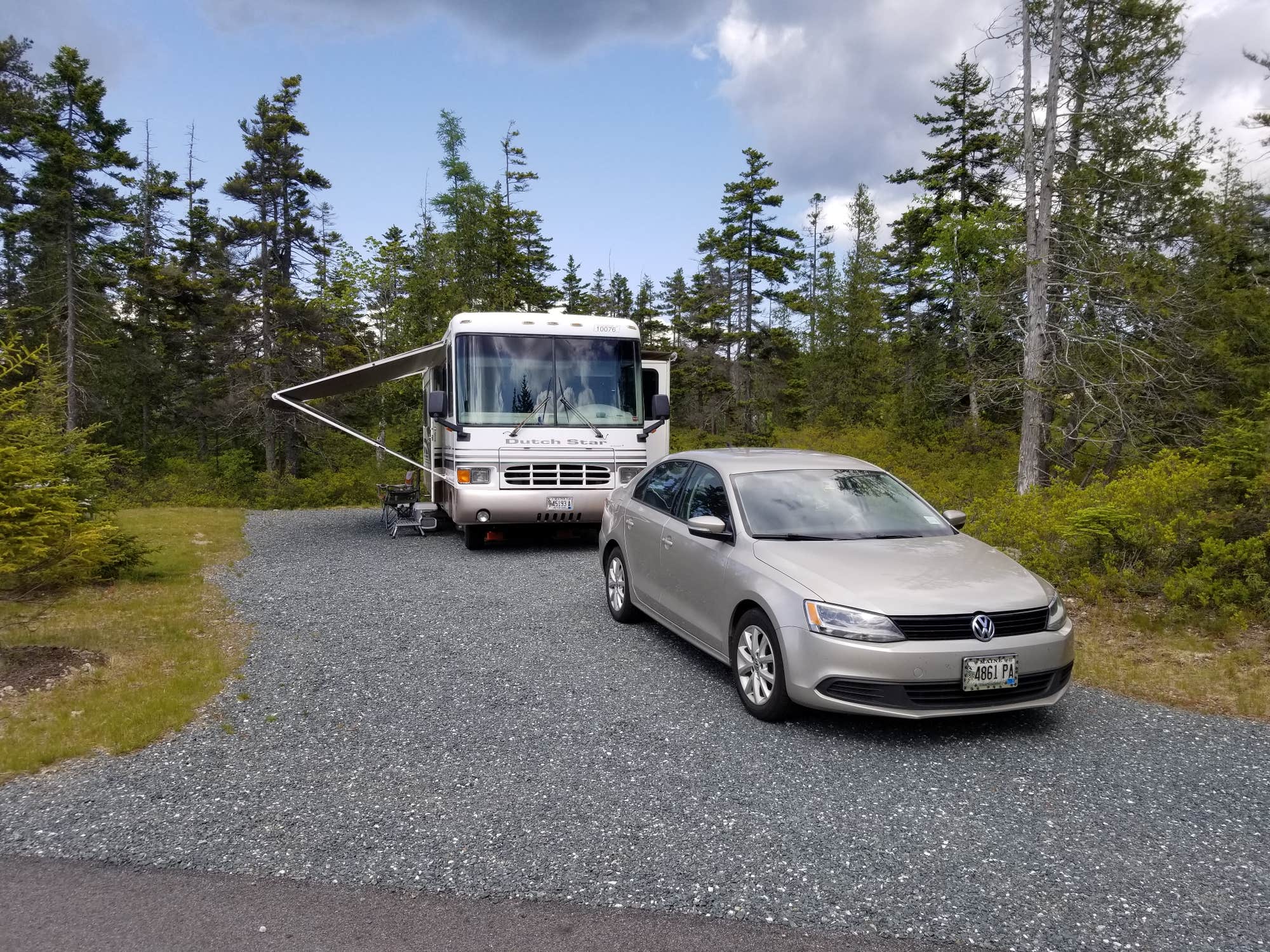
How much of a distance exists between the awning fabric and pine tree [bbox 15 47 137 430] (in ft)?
46.1

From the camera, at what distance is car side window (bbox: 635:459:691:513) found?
22.1ft

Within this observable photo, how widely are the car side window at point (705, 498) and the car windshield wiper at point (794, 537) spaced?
32cm

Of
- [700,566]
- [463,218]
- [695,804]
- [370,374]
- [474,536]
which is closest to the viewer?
[695,804]

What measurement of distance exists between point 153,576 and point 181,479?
21.5 metres

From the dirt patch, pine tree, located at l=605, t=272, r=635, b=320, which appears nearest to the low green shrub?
the dirt patch

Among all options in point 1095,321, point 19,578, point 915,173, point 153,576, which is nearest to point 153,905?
point 19,578

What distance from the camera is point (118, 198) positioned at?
2706cm

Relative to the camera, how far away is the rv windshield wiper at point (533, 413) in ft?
36.6

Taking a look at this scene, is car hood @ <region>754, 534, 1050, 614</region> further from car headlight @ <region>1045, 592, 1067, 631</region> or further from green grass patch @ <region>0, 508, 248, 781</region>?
green grass patch @ <region>0, 508, 248, 781</region>

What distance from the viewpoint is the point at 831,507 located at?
585cm

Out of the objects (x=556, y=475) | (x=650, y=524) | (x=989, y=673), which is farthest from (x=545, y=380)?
(x=989, y=673)

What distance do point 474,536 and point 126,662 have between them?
6.38 metres

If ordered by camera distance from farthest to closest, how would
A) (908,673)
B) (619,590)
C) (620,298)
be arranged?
(620,298), (619,590), (908,673)

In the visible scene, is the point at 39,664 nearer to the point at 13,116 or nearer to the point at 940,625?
the point at 940,625
